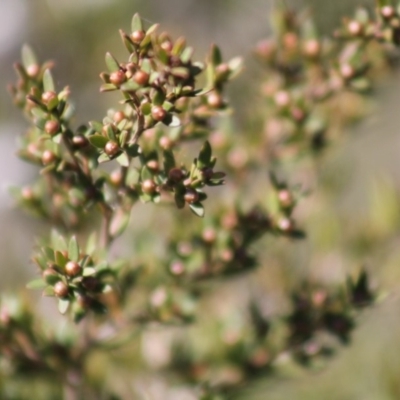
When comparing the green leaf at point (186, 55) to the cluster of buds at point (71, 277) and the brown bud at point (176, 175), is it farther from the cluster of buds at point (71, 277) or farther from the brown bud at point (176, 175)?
the cluster of buds at point (71, 277)

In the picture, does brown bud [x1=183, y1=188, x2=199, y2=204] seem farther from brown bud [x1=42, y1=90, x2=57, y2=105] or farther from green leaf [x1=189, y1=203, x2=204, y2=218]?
brown bud [x1=42, y1=90, x2=57, y2=105]

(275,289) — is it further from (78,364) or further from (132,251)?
(78,364)

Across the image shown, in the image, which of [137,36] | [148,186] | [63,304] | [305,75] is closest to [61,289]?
[63,304]

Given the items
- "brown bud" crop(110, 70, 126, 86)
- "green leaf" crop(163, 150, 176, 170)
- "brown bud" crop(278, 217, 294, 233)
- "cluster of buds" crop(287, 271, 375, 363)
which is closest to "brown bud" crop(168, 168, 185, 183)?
"green leaf" crop(163, 150, 176, 170)

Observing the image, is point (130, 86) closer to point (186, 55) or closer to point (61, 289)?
point (186, 55)

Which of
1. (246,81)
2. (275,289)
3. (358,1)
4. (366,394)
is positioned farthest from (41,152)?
(358,1)
